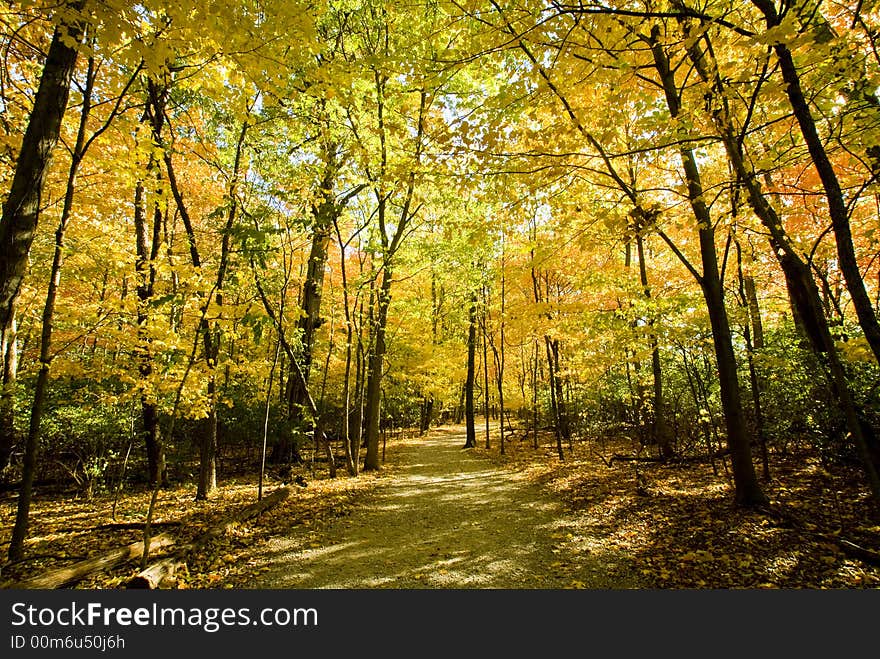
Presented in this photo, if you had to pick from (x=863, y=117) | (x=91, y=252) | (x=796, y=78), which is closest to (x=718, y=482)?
(x=863, y=117)

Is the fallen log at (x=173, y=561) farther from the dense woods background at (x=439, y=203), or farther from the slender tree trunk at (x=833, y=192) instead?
the slender tree trunk at (x=833, y=192)

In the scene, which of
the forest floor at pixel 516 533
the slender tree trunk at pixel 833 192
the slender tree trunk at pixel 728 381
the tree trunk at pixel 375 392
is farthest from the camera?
the tree trunk at pixel 375 392

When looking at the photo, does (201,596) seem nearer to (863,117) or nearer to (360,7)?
(863,117)

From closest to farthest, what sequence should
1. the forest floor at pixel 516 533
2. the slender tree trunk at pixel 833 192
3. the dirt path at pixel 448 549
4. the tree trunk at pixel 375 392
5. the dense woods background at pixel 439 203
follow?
the slender tree trunk at pixel 833 192, the dense woods background at pixel 439 203, the forest floor at pixel 516 533, the dirt path at pixel 448 549, the tree trunk at pixel 375 392

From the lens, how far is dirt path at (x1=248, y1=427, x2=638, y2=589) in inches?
147

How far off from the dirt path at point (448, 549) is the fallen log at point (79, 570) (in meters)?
1.33

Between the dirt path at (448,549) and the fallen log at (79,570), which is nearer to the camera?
the fallen log at (79,570)

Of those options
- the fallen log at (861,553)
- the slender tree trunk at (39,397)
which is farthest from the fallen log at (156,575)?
the fallen log at (861,553)

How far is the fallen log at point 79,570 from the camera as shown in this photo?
326cm

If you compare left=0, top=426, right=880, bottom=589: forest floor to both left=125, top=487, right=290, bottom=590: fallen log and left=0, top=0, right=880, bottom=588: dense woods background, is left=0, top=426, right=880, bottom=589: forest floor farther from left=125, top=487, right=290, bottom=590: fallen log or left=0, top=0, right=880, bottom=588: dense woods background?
left=0, top=0, right=880, bottom=588: dense woods background

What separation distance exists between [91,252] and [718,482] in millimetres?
12421

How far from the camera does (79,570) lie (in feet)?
11.7

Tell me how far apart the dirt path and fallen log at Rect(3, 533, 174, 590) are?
1329 millimetres

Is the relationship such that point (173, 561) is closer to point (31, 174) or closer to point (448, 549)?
point (448, 549)
